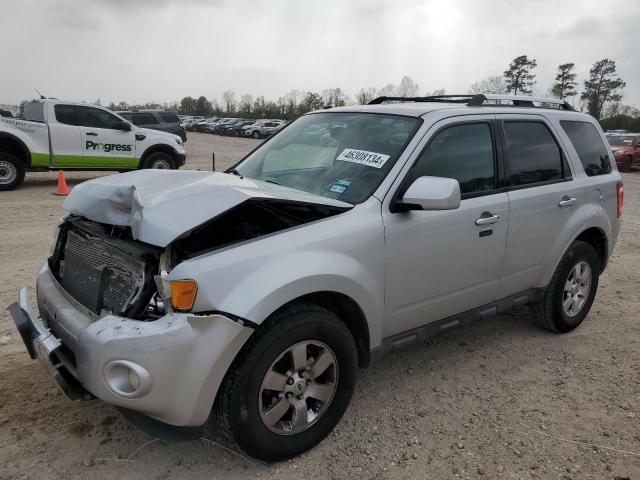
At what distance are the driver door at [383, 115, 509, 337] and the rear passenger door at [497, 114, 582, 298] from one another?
136 mm

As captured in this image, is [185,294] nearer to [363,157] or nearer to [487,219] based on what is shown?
[363,157]

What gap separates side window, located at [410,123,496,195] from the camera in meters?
3.31

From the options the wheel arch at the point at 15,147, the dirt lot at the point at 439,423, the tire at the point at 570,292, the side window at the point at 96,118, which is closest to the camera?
the dirt lot at the point at 439,423

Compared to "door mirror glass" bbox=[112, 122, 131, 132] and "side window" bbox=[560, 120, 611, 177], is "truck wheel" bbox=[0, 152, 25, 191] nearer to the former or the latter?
"door mirror glass" bbox=[112, 122, 131, 132]

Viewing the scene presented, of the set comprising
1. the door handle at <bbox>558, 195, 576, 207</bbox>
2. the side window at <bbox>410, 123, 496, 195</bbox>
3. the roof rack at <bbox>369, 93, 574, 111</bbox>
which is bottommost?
the door handle at <bbox>558, 195, 576, 207</bbox>

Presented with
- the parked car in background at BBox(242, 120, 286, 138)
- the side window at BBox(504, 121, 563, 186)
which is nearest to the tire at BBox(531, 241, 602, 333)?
the side window at BBox(504, 121, 563, 186)

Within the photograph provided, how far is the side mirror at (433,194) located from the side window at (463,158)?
26 cm

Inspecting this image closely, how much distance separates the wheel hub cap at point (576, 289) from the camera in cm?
442

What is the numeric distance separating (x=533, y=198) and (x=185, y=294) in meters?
2.70

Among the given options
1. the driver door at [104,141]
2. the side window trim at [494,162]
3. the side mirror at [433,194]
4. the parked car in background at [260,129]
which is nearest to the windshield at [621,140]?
the driver door at [104,141]

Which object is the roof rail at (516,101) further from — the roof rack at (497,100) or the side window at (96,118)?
the side window at (96,118)

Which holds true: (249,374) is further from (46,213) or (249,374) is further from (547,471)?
(46,213)

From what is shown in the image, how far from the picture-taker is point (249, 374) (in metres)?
2.48

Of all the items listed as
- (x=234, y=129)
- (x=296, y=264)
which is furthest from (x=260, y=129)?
(x=296, y=264)
